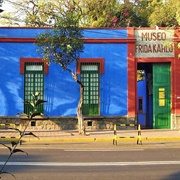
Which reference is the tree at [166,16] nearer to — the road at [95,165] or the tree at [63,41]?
the tree at [63,41]

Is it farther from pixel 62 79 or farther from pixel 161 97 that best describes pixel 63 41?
pixel 161 97

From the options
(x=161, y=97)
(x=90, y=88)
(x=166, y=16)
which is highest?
(x=166, y=16)

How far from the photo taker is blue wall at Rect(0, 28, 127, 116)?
21.2 m

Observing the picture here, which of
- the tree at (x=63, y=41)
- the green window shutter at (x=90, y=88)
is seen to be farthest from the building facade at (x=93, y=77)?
the tree at (x=63, y=41)

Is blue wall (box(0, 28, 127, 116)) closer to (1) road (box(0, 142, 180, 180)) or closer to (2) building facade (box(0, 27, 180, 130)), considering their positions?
(2) building facade (box(0, 27, 180, 130))

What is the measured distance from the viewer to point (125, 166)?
9.91 meters

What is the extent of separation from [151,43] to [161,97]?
3019 millimetres

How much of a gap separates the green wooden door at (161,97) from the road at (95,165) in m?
9.11

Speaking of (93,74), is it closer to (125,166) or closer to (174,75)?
(174,75)

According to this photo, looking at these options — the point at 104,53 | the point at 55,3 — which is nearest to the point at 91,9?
the point at 55,3

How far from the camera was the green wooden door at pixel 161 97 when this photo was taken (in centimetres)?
→ 2195

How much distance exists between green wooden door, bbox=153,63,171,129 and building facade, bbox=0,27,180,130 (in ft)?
0.18

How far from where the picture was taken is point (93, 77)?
70.7ft

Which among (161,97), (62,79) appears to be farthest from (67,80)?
(161,97)
